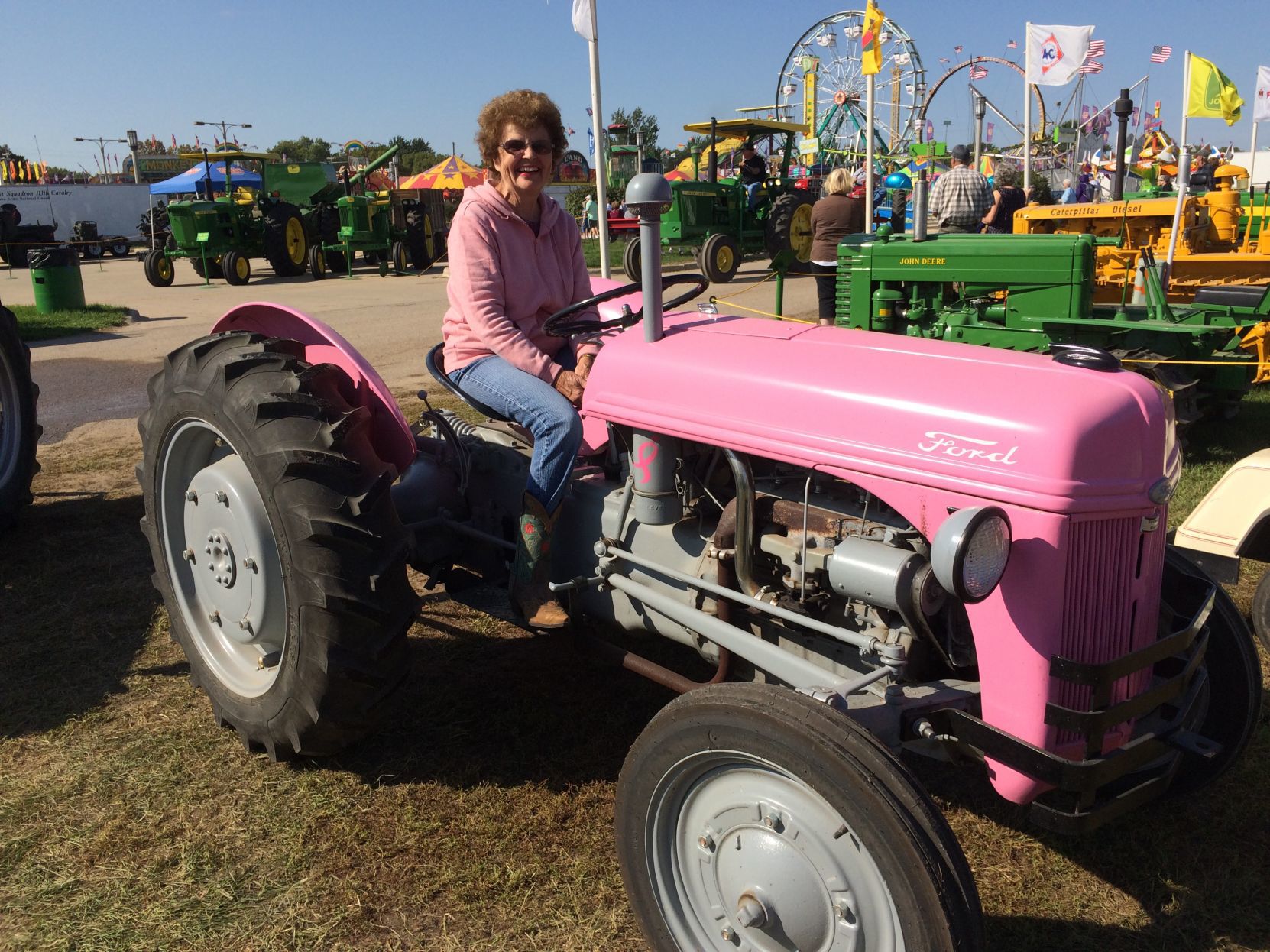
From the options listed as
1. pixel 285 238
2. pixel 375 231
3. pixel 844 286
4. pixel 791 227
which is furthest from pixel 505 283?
pixel 375 231

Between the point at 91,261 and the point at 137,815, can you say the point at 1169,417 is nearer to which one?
the point at 137,815

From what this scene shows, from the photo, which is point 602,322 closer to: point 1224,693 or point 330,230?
point 1224,693

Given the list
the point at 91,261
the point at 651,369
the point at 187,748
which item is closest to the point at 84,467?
the point at 187,748

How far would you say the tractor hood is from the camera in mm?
1896

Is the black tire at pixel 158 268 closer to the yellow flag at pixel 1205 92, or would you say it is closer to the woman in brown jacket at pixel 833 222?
the woman in brown jacket at pixel 833 222

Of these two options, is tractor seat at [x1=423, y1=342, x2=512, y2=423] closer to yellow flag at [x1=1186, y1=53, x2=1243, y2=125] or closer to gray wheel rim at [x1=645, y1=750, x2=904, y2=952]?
gray wheel rim at [x1=645, y1=750, x2=904, y2=952]

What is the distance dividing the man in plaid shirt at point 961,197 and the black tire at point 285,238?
14.5m

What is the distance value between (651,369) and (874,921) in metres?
1.41

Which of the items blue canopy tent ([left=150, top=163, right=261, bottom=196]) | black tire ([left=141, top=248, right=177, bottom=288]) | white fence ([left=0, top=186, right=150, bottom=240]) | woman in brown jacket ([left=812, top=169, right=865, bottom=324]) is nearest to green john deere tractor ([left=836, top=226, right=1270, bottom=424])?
woman in brown jacket ([left=812, top=169, right=865, bottom=324])

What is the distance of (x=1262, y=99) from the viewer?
46.5ft

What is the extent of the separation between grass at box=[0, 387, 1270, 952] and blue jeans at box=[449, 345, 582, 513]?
55 centimetres

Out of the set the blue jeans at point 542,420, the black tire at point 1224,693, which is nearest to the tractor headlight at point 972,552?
the black tire at point 1224,693

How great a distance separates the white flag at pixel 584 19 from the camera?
8.05 metres

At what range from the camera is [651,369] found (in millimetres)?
2602
